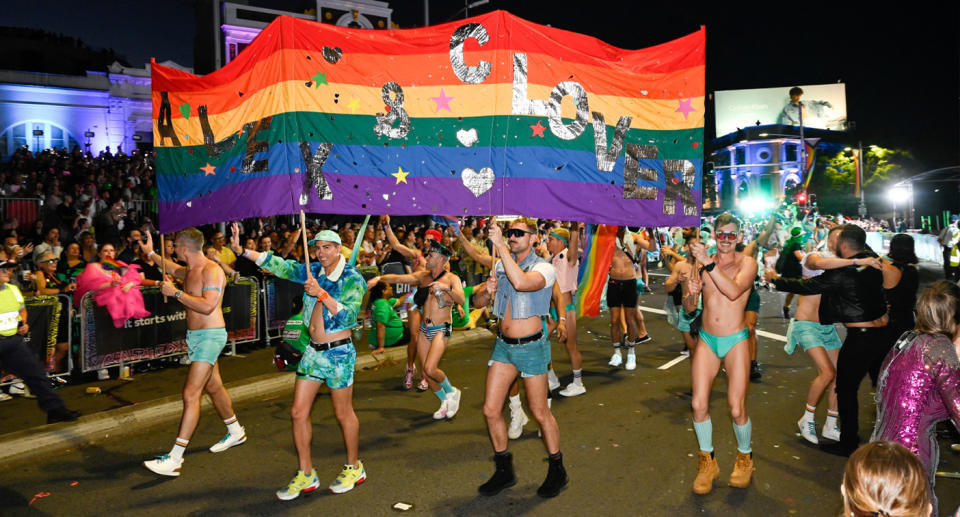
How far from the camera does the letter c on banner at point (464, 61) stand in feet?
17.9

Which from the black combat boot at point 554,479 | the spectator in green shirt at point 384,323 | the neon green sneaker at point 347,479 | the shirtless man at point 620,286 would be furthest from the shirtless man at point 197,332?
the shirtless man at point 620,286

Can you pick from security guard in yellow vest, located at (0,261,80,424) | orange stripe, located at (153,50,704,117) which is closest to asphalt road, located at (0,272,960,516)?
security guard in yellow vest, located at (0,261,80,424)

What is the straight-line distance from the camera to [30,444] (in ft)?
21.0

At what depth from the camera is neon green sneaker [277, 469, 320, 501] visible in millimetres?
5129

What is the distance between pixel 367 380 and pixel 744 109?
296 ft

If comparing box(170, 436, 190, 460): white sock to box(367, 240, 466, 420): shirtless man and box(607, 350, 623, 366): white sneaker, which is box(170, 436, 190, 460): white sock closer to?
box(367, 240, 466, 420): shirtless man

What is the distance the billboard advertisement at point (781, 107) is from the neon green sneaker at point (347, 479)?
8789 cm

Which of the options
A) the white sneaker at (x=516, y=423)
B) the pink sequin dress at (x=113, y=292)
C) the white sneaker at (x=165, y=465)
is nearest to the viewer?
A: the white sneaker at (x=165, y=465)

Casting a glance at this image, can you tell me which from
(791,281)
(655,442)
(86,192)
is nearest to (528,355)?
(655,442)

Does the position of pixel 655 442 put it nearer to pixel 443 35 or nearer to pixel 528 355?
pixel 528 355

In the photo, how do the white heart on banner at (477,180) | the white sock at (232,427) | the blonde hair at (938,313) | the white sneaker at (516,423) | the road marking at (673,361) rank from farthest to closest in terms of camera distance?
1. the road marking at (673,361)
2. the white sneaker at (516,423)
3. the white sock at (232,427)
4. the white heart on banner at (477,180)
5. the blonde hair at (938,313)

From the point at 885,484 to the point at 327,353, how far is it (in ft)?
13.1

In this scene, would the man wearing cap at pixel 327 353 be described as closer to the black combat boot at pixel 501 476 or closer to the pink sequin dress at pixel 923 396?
the black combat boot at pixel 501 476

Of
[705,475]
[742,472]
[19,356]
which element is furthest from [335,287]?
[19,356]
